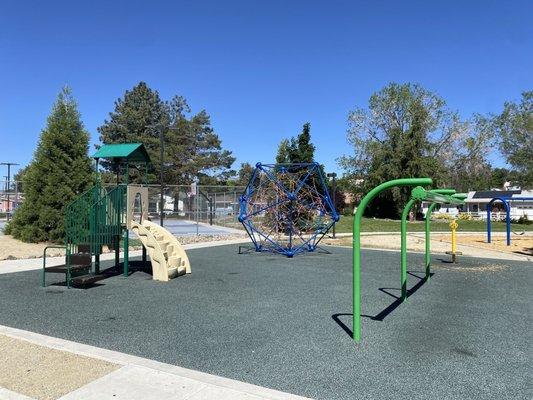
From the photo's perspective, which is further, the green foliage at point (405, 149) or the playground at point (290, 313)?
the green foliage at point (405, 149)

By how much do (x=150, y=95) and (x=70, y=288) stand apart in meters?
52.0

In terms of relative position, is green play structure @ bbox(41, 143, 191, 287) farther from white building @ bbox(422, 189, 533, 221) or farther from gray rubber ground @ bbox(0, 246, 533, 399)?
white building @ bbox(422, 189, 533, 221)

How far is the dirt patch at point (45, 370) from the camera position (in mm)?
3785

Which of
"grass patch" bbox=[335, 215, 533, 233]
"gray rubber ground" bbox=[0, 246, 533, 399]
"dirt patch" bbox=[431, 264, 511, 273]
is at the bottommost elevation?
"gray rubber ground" bbox=[0, 246, 533, 399]

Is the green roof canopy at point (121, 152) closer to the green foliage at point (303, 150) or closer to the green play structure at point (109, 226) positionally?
the green play structure at point (109, 226)

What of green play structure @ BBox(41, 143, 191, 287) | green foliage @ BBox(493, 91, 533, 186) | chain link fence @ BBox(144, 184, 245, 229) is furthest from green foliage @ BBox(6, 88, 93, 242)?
green foliage @ BBox(493, 91, 533, 186)

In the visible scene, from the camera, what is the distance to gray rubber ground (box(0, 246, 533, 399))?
4.05m

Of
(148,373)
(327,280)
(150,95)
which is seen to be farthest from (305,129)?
(150,95)

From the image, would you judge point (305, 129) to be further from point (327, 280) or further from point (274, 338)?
point (274, 338)

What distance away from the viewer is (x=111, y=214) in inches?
374

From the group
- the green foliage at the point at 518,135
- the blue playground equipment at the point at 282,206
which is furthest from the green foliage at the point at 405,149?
the blue playground equipment at the point at 282,206

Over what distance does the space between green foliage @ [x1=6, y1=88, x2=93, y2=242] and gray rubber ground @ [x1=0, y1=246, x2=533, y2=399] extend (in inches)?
276

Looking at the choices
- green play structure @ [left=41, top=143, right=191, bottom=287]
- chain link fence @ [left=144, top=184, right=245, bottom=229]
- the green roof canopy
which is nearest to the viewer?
green play structure @ [left=41, top=143, right=191, bottom=287]

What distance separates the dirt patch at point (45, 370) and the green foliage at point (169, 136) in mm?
43146
